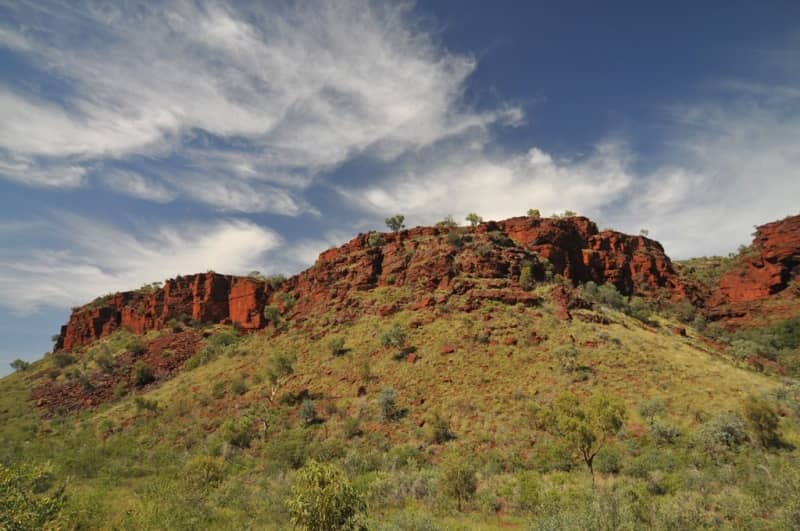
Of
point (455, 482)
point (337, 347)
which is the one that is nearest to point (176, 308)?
point (337, 347)

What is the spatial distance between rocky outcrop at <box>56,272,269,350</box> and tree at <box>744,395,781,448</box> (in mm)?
54226

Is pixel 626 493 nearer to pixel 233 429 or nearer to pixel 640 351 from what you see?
pixel 640 351

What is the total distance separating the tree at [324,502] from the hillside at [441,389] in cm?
63

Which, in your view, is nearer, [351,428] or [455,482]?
[455,482]

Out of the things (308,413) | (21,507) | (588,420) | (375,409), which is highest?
(308,413)

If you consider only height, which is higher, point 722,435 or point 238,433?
point 238,433

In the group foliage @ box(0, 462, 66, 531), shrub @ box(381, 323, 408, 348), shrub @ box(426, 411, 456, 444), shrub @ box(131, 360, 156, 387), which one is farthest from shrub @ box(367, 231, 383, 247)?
foliage @ box(0, 462, 66, 531)

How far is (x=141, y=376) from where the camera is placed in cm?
4741

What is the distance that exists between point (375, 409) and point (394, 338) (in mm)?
7755

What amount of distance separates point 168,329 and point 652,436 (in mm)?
62688

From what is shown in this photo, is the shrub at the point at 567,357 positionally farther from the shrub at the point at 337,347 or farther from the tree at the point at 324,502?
the tree at the point at 324,502

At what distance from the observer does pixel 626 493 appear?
14367 millimetres

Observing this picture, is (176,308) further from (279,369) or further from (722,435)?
(722,435)

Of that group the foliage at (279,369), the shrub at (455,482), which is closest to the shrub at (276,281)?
the foliage at (279,369)
